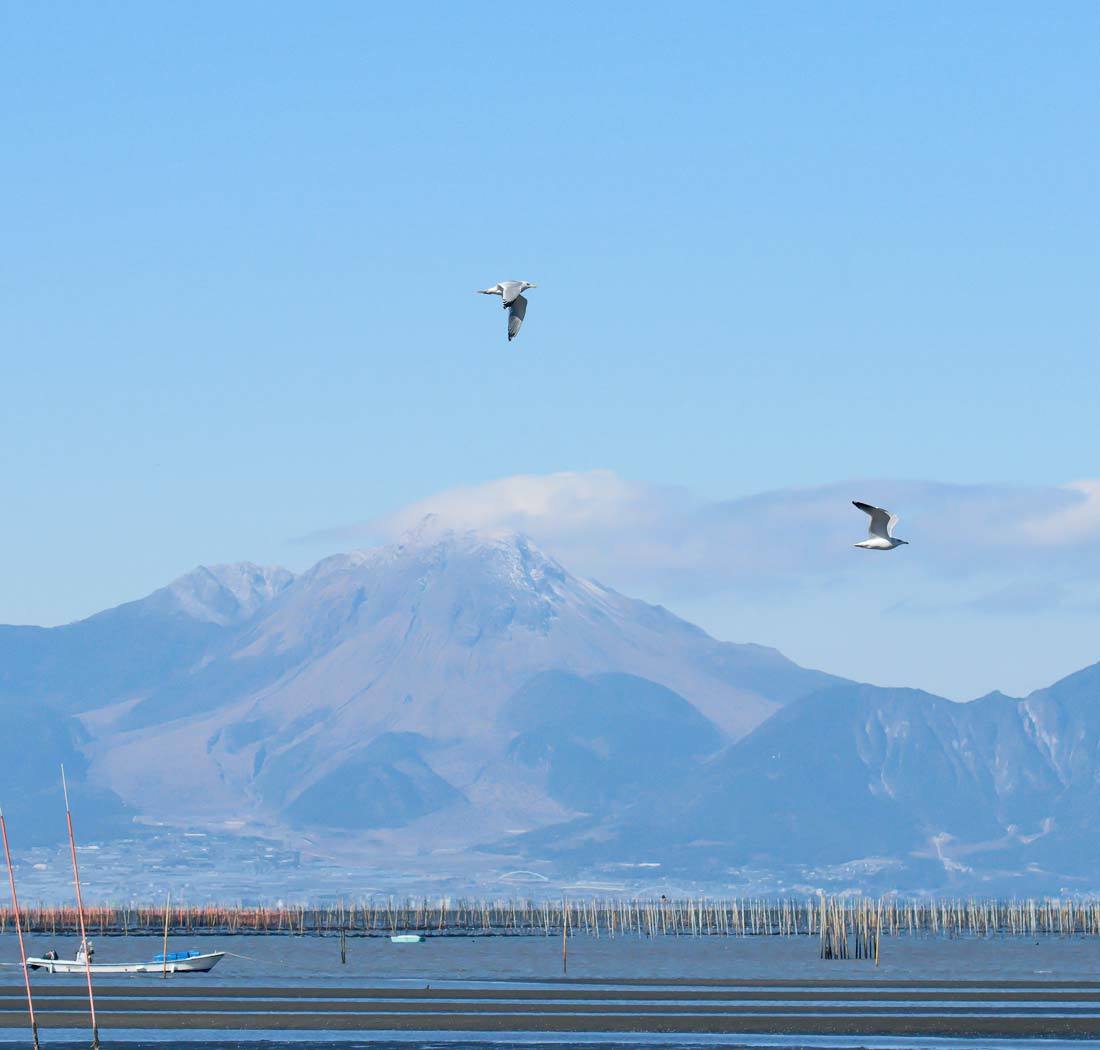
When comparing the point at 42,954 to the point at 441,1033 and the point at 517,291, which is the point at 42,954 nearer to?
the point at 441,1033

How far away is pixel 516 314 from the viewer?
5838 cm

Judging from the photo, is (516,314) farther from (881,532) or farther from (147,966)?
(147,966)

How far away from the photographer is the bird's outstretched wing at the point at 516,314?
188 feet

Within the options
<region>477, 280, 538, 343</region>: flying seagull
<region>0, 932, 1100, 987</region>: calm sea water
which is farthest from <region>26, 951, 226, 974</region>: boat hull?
<region>477, 280, 538, 343</region>: flying seagull

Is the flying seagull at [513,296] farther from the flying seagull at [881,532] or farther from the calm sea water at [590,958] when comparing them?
the calm sea water at [590,958]

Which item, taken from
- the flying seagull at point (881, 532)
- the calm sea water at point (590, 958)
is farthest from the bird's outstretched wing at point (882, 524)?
the calm sea water at point (590, 958)

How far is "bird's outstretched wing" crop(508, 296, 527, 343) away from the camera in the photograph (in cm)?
5722

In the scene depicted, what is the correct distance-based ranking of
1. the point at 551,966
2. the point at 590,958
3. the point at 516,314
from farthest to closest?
the point at 590,958, the point at 551,966, the point at 516,314

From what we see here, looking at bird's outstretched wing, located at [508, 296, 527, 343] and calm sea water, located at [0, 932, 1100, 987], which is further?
calm sea water, located at [0, 932, 1100, 987]

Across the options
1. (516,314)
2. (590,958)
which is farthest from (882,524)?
(590,958)

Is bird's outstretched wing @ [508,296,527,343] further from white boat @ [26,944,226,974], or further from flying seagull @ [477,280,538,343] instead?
white boat @ [26,944,226,974]

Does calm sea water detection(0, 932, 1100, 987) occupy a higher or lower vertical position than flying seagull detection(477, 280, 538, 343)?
lower

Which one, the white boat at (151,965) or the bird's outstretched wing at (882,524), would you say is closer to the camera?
the bird's outstretched wing at (882,524)

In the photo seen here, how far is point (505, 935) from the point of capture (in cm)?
16338
